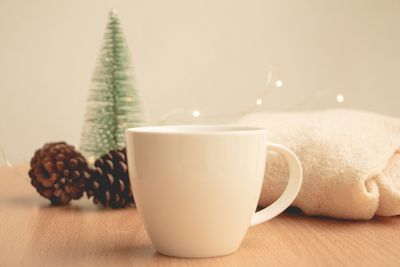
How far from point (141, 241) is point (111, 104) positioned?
378mm

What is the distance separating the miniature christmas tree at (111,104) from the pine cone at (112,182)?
0.17 m

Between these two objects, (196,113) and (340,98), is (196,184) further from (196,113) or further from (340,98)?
(340,98)

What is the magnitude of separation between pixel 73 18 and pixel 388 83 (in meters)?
0.75

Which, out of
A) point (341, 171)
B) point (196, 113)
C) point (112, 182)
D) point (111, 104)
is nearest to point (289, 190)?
point (341, 171)

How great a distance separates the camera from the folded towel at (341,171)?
1.99ft

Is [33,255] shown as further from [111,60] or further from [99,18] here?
[99,18]

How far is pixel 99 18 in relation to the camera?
4.65 ft

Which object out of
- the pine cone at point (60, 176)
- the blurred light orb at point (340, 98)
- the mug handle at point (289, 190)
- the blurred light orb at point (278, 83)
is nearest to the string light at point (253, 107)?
the blurred light orb at point (278, 83)

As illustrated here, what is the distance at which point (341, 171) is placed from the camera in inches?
24.1

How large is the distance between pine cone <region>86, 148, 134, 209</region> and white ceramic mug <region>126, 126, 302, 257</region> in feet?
0.61

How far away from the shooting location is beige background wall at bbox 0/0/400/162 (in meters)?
1.42

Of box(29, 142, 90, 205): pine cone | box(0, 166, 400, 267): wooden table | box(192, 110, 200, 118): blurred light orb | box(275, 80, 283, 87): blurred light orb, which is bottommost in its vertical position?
box(192, 110, 200, 118): blurred light orb

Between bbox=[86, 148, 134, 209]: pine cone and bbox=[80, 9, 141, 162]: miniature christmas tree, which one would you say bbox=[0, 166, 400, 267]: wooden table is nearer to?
bbox=[86, 148, 134, 209]: pine cone

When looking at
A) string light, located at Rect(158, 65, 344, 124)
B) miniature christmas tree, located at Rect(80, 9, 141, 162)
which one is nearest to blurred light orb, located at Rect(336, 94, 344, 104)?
string light, located at Rect(158, 65, 344, 124)
